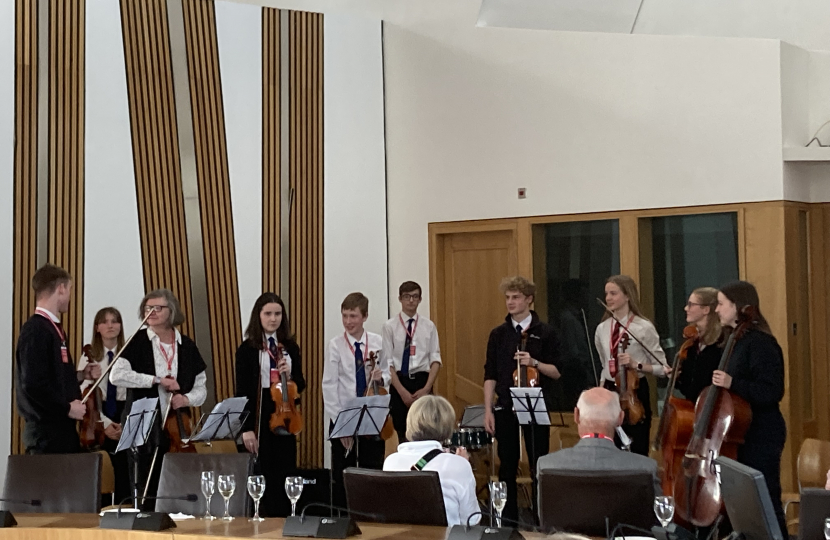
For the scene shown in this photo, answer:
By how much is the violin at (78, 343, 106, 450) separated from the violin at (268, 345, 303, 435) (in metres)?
0.97

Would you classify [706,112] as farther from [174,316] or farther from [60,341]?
[60,341]

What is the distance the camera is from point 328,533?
3613mm

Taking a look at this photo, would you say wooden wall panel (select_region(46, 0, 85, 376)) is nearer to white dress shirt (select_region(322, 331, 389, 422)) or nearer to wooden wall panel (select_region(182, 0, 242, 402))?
wooden wall panel (select_region(182, 0, 242, 402))

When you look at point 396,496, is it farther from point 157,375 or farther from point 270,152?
point 270,152

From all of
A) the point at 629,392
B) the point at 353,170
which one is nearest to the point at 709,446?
the point at 629,392

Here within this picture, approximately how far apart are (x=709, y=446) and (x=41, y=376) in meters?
3.28

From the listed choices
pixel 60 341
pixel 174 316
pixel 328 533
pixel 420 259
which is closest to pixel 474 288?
pixel 420 259

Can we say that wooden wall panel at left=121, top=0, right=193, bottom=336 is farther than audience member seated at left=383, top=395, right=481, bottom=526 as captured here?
Yes

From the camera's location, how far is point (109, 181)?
8.03 meters

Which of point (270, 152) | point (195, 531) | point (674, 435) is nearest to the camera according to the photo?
point (195, 531)

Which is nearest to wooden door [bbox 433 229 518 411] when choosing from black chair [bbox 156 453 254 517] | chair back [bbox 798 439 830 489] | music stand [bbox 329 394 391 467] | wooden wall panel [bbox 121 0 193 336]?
wooden wall panel [bbox 121 0 193 336]

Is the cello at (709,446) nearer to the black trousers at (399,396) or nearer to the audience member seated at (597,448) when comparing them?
the audience member seated at (597,448)

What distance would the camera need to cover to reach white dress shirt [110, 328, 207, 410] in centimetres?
630

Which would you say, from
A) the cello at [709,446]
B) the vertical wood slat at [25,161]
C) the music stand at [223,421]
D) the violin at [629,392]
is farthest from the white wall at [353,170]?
the cello at [709,446]
